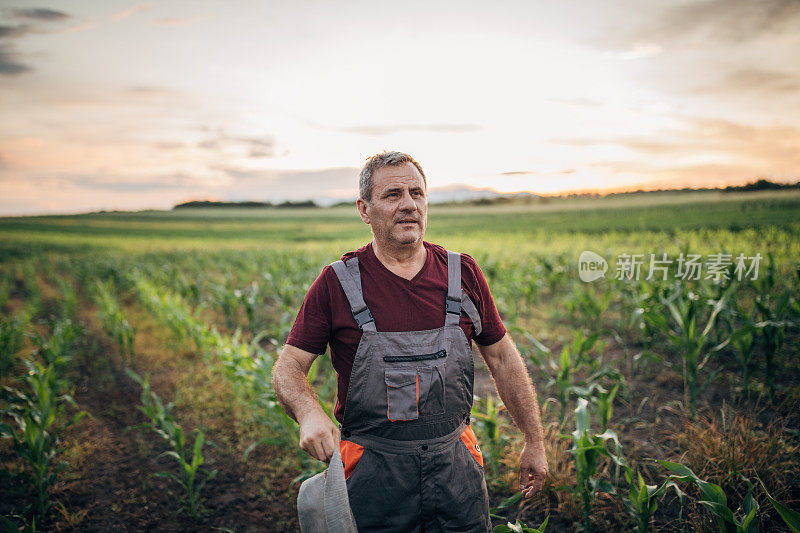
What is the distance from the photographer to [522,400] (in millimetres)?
2105

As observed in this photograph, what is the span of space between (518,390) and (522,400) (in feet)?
0.17

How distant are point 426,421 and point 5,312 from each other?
13.5m

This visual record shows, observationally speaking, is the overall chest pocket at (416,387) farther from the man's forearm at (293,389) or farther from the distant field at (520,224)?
the distant field at (520,224)

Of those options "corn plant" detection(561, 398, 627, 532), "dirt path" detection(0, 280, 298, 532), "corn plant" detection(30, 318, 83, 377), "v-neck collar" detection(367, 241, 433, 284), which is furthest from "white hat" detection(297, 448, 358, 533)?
"corn plant" detection(30, 318, 83, 377)

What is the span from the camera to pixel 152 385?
19.1ft

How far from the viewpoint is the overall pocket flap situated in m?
1.76

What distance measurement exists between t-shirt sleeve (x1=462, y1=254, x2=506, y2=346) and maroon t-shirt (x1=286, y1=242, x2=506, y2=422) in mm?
80

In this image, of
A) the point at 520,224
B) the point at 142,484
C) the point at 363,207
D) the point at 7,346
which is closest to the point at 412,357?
the point at 363,207

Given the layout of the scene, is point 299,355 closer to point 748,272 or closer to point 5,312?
point 748,272

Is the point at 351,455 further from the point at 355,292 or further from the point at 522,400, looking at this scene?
the point at 522,400

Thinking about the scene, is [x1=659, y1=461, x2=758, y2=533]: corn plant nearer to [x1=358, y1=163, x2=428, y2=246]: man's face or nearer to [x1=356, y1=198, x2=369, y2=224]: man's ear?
[x1=358, y1=163, x2=428, y2=246]: man's face

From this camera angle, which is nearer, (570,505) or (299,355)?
(299,355)

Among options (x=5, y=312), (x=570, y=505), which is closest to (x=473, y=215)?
(x=5, y=312)

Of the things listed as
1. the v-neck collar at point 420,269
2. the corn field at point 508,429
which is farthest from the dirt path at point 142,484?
the v-neck collar at point 420,269
